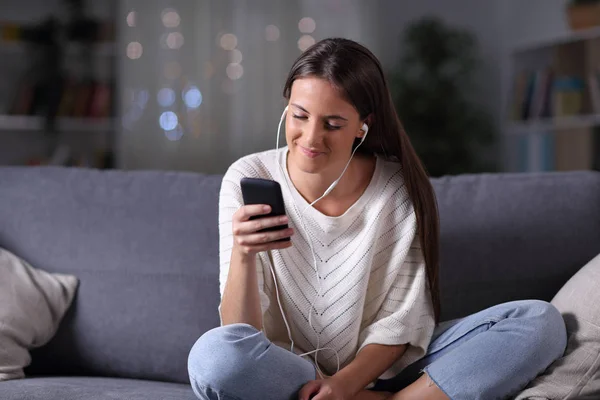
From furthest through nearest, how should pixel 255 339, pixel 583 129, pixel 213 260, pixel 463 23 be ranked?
pixel 463 23 → pixel 583 129 → pixel 213 260 → pixel 255 339

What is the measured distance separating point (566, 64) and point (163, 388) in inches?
137

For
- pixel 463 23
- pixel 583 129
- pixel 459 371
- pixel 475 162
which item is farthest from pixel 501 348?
pixel 463 23

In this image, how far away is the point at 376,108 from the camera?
1601 millimetres

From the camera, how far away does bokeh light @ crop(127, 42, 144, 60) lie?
14.8ft

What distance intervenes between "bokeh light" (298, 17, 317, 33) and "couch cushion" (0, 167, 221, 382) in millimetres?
2871

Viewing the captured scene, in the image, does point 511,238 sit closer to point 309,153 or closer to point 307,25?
point 309,153

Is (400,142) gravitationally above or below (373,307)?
above

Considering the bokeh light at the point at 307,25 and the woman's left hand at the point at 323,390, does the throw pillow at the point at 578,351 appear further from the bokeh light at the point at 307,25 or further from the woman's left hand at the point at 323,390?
the bokeh light at the point at 307,25

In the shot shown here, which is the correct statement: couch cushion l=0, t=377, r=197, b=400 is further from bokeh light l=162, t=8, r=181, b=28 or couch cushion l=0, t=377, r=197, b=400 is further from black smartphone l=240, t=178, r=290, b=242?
bokeh light l=162, t=8, r=181, b=28

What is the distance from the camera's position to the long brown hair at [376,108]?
1542mm

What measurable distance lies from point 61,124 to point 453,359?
3.59 metres

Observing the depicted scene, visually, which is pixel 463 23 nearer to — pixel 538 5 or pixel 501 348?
pixel 538 5

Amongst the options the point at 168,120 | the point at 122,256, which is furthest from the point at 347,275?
the point at 168,120

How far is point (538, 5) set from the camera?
4801 millimetres
